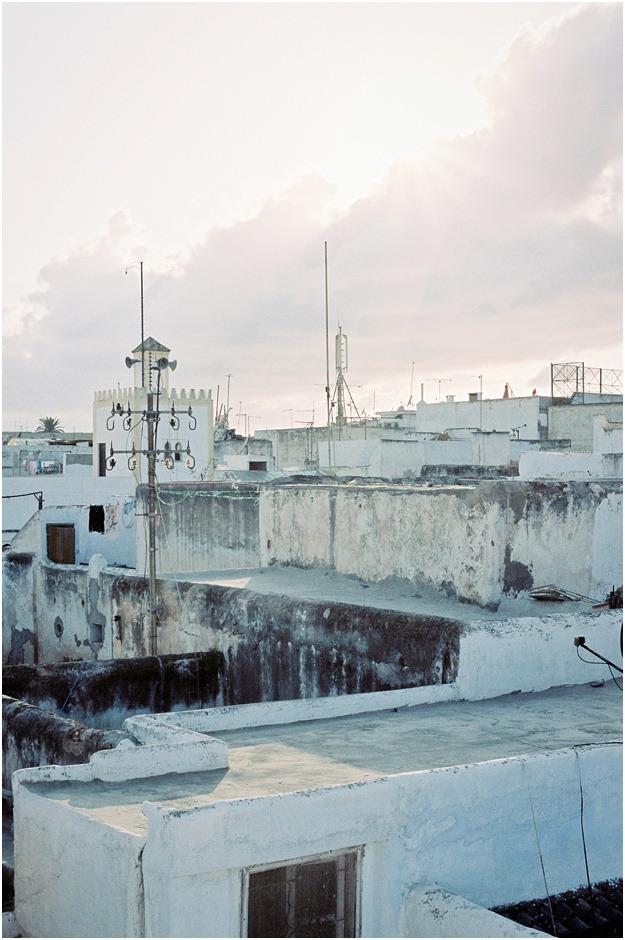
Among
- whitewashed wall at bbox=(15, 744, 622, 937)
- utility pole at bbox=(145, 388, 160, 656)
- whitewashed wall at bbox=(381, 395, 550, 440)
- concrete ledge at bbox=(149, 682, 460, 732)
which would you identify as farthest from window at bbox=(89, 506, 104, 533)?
whitewashed wall at bbox=(381, 395, 550, 440)

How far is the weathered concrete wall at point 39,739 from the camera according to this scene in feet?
31.3

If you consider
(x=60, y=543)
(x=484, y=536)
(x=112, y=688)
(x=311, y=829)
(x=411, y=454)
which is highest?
(x=411, y=454)

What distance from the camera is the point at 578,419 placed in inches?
1393

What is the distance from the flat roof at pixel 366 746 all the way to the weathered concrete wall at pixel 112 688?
386 cm

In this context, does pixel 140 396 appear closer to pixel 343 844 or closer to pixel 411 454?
pixel 411 454

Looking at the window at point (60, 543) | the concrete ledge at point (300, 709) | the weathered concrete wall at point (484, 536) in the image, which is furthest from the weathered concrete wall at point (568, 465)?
the window at point (60, 543)

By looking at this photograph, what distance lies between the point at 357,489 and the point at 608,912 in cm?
750

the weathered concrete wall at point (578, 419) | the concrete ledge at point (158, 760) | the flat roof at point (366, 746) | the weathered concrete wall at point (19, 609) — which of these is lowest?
the weathered concrete wall at point (19, 609)

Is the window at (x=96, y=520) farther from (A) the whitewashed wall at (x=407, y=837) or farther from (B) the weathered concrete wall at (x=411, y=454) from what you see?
(A) the whitewashed wall at (x=407, y=837)

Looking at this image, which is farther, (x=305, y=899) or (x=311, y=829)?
(x=305, y=899)

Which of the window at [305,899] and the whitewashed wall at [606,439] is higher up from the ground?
the whitewashed wall at [606,439]

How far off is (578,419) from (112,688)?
85.3 ft

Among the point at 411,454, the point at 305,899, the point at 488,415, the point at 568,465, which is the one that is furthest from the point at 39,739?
the point at 488,415

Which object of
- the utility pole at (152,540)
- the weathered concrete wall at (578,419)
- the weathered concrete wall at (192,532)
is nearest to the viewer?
the utility pole at (152,540)
